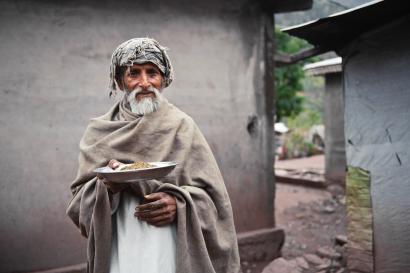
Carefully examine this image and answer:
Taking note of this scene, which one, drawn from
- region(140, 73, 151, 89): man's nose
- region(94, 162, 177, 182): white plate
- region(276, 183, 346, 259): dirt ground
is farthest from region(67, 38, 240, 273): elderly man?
region(276, 183, 346, 259): dirt ground

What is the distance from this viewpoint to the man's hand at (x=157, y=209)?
1822 mm

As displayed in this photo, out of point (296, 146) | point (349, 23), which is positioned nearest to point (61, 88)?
point (349, 23)

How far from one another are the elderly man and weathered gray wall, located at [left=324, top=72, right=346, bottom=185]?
8.27 meters

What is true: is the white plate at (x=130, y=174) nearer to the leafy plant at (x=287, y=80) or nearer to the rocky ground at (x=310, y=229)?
the rocky ground at (x=310, y=229)

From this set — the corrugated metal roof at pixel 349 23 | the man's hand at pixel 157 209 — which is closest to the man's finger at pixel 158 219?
the man's hand at pixel 157 209

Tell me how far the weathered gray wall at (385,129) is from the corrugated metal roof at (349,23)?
0.40ft

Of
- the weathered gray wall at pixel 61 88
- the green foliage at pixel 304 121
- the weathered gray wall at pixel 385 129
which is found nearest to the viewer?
the weathered gray wall at pixel 385 129

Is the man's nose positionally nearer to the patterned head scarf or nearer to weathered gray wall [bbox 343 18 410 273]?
the patterned head scarf

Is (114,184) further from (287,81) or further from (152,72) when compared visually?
(287,81)

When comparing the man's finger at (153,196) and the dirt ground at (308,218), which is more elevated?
the man's finger at (153,196)

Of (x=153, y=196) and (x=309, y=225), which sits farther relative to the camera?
(x=309, y=225)

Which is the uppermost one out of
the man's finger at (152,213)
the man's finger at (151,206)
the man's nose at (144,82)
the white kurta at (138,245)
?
the man's nose at (144,82)

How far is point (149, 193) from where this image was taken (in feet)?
6.30

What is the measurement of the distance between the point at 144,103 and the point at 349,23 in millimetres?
2622
